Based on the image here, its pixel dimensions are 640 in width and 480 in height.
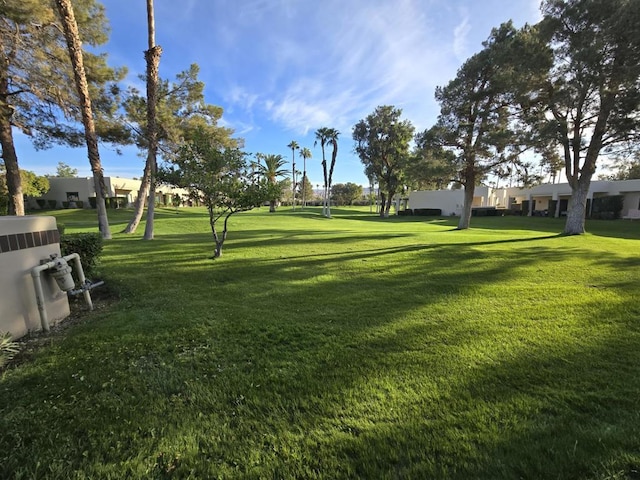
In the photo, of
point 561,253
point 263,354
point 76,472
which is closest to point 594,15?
point 561,253

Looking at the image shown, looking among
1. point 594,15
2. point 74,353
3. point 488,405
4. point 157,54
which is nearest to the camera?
point 488,405

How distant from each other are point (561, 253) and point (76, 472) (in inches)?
430

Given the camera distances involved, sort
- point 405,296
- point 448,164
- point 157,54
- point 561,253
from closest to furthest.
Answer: point 405,296 < point 561,253 < point 157,54 < point 448,164

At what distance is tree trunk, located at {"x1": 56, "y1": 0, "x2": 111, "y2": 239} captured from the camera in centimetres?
946

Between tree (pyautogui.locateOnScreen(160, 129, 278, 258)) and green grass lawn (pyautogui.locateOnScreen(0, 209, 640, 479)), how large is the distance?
2720 millimetres

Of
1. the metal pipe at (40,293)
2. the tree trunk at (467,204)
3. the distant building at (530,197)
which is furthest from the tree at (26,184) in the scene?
the distant building at (530,197)

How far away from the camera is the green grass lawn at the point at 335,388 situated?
5.93 ft

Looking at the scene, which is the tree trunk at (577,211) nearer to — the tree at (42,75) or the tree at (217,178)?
the tree at (217,178)

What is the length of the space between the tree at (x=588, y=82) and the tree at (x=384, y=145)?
65.1ft

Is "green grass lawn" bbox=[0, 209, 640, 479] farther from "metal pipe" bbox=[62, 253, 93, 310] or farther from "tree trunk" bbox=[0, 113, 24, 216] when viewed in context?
"tree trunk" bbox=[0, 113, 24, 216]

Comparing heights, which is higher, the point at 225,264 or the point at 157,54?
the point at 157,54

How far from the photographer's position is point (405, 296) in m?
5.06

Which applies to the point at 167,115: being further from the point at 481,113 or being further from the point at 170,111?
the point at 481,113

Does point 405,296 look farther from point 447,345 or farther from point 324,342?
point 324,342
